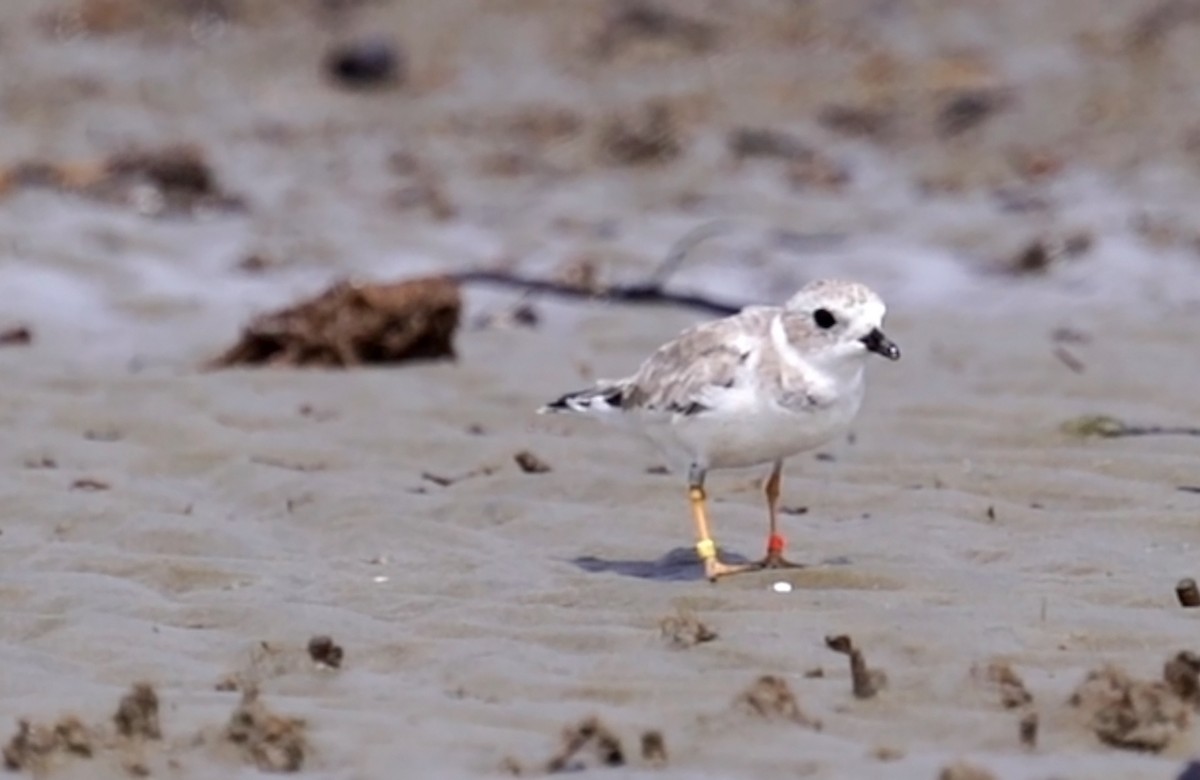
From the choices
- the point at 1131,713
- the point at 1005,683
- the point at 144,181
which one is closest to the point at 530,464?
the point at 1005,683

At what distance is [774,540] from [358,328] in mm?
3727

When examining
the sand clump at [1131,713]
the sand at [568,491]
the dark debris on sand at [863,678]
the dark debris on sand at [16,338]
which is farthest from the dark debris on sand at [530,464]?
the dark debris on sand at [16,338]

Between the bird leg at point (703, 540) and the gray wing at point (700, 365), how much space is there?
21 cm

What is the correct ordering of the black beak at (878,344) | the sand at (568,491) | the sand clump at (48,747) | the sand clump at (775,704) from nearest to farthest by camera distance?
the sand clump at (48,747), the sand clump at (775,704), the sand at (568,491), the black beak at (878,344)

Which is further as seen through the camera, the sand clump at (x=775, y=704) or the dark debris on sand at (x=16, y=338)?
the dark debris on sand at (x=16, y=338)

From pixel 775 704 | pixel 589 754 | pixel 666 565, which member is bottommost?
pixel 589 754

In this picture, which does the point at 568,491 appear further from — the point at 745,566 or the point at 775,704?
the point at 775,704

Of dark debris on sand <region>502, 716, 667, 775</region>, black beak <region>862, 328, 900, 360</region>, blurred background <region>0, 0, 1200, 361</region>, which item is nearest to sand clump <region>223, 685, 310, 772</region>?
dark debris on sand <region>502, 716, 667, 775</region>

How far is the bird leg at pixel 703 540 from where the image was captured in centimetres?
661

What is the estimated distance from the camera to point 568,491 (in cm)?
788

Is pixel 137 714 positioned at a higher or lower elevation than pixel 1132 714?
lower

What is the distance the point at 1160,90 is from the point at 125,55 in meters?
7.06

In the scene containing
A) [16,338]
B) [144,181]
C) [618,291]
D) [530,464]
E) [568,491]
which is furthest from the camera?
[144,181]

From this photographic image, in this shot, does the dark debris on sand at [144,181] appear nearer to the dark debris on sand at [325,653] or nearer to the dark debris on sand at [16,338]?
the dark debris on sand at [16,338]
